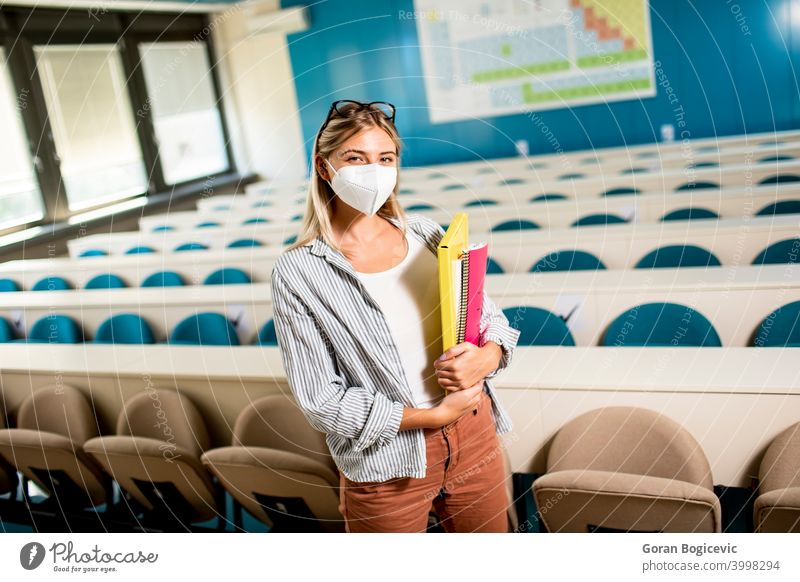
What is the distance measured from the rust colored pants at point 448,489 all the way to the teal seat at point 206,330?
8.83 ft

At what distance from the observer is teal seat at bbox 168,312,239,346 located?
13.8 ft

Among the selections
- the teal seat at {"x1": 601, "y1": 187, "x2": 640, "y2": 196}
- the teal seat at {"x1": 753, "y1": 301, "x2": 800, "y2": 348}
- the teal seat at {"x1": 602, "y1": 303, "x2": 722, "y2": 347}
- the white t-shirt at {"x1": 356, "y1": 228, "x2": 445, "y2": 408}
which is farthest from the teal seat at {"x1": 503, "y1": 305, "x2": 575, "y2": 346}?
the teal seat at {"x1": 601, "y1": 187, "x2": 640, "y2": 196}

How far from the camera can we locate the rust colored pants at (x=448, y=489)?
1.59 m

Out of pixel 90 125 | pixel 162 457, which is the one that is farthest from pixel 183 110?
pixel 162 457

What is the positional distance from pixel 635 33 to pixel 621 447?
1034 cm

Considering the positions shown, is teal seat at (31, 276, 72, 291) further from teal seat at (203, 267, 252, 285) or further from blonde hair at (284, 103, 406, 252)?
blonde hair at (284, 103, 406, 252)

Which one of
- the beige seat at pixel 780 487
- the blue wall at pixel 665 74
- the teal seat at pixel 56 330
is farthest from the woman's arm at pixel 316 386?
the blue wall at pixel 665 74

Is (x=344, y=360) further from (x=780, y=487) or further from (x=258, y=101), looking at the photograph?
(x=258, y=101)

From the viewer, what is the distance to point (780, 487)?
75.4 inches

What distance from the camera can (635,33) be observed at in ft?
35.6
